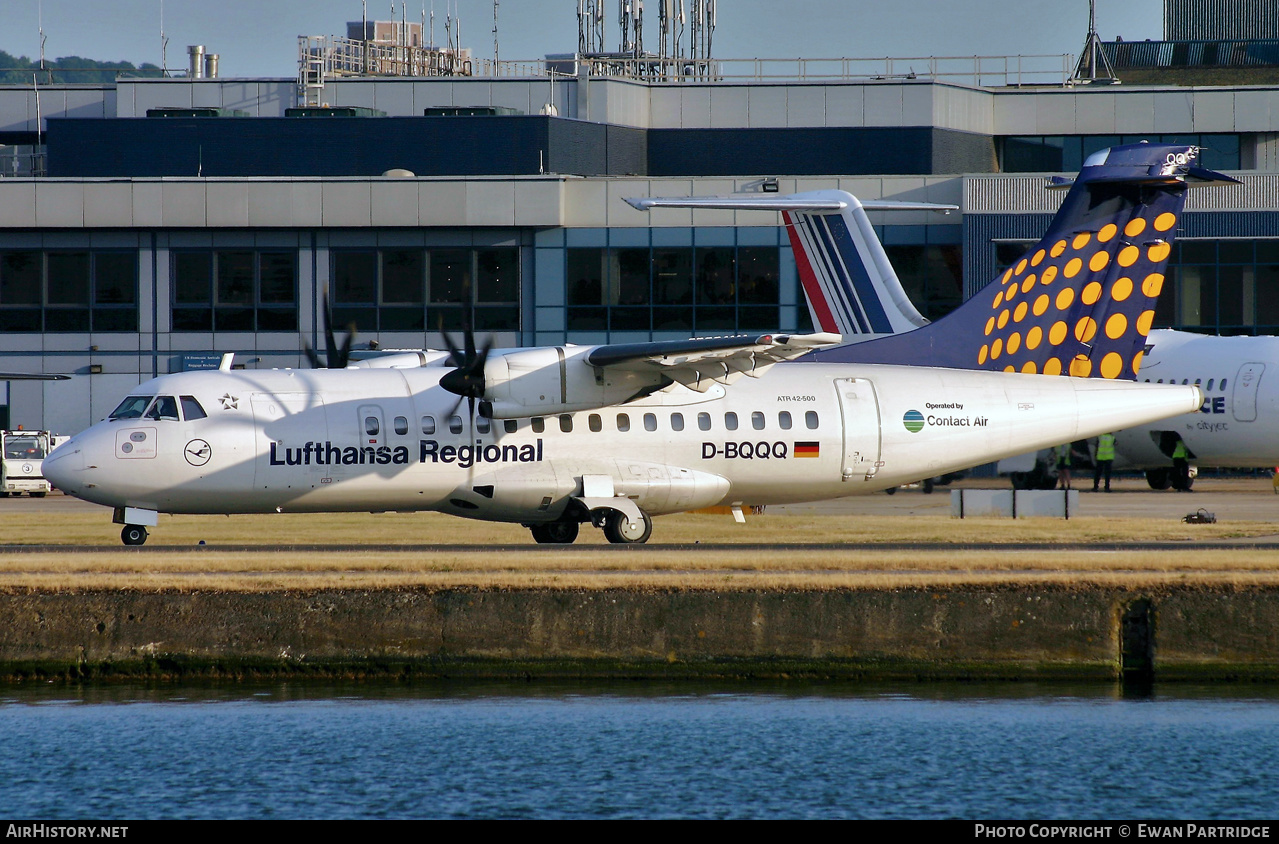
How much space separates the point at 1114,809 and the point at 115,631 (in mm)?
13135

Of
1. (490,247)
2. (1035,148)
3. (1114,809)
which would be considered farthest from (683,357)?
(1035,148)

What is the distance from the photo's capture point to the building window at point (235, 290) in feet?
198

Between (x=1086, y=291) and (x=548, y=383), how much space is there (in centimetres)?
1191

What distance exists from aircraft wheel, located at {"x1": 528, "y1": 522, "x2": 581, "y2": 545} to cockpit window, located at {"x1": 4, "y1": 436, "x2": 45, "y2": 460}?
31.1 meters

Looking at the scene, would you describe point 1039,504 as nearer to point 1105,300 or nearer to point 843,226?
point 1105,300

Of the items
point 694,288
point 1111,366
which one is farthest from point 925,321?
point 694,288

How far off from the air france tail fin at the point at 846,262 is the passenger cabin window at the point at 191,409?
1842cm

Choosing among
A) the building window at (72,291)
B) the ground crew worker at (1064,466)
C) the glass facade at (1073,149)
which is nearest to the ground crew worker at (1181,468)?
the ground crew worker at (1064,466)

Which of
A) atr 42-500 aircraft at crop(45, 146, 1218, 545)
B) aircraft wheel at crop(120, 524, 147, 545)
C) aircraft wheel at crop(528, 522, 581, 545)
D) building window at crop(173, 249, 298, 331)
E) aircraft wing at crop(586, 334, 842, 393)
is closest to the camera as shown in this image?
aircraft wing at crop(586, 334, 842, 393)

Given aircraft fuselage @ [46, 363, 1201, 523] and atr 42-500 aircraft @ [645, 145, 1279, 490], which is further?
atr 42-500 aircraft @ [645, 145, 1279, 490]

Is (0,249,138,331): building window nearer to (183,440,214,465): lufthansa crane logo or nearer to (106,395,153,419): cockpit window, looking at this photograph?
(106,395,153,419): cockpit window

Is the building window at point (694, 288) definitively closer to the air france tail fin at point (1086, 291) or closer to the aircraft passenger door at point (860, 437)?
the air france tail fin at point (1086, 291)

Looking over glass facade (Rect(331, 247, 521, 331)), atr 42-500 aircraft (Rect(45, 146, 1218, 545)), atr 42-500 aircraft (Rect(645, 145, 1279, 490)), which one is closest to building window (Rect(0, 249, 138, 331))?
glass facade (Rect(331, 247, 521, 331))

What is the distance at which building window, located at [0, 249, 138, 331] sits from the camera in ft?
198
